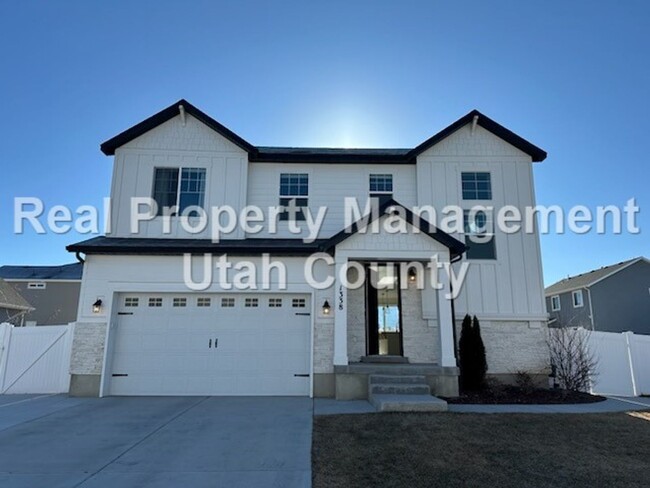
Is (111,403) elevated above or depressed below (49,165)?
below

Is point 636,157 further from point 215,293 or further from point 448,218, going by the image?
point 215,293

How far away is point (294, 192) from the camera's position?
40.1 ft

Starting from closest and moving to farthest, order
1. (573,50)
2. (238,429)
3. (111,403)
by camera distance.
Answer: (238,429)
(111,403)
(573,50)

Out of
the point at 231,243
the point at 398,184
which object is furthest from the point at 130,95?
the point at 398,184

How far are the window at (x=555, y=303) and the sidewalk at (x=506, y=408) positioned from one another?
19.8m

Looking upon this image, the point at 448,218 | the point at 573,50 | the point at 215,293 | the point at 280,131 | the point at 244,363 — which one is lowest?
the point at 244,363

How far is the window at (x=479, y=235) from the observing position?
37.6 feet

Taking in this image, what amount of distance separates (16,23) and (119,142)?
379 centimetres

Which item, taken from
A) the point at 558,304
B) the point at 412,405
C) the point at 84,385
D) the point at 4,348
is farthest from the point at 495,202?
the point at 558,304

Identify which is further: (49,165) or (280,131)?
(280,131)

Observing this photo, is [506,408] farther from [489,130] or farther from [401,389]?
[489,130]

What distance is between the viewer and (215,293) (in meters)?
10.4

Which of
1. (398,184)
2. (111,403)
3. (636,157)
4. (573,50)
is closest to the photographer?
(111,403)

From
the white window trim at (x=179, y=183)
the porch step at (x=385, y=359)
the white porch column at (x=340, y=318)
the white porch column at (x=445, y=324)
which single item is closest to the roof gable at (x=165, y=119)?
the white window trim at (x=179, y=183)
